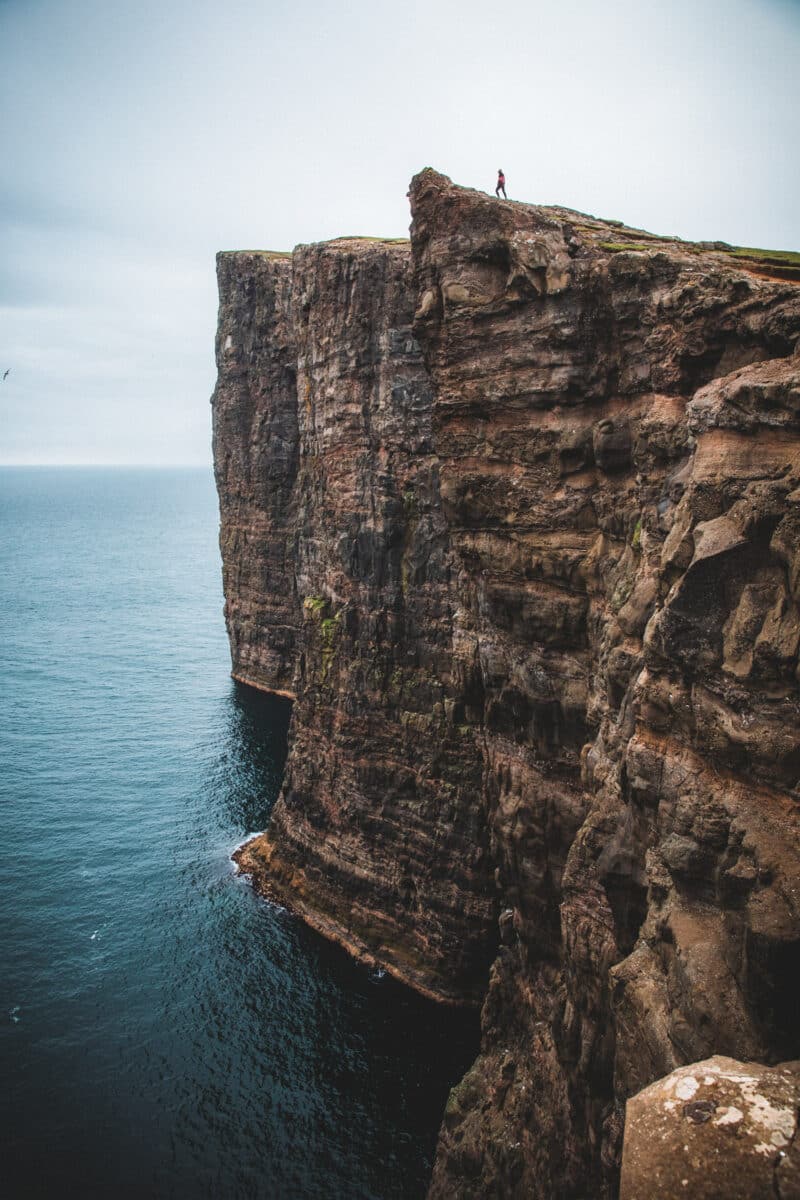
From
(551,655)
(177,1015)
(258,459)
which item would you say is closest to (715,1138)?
(551,655)

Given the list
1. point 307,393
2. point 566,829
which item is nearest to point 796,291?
point 566,829

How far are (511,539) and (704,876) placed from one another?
1793 centimetres

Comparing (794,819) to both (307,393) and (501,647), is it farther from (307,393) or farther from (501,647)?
(307,393)

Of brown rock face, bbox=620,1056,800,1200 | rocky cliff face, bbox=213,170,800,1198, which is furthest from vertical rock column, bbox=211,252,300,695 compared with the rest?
brown rock face, bbox=620,1056,800,1200

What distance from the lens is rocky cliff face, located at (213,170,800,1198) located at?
1869 centimetres

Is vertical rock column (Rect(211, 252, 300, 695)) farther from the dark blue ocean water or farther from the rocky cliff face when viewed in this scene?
the rocky cliff face

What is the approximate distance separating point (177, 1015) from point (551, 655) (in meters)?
33.5

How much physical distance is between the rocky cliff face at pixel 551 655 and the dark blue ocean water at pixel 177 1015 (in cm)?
471

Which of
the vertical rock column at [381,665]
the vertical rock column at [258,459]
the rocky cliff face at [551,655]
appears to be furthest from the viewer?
the vertical rock column at [258,459]

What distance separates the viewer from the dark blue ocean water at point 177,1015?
39750 millimetres

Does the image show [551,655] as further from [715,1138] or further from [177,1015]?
[177,1015]

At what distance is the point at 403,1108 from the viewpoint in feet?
141

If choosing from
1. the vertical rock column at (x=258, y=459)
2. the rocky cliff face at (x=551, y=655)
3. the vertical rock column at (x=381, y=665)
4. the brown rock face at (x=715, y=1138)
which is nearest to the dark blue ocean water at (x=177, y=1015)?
the vertical rock column at (x=381, y=665)

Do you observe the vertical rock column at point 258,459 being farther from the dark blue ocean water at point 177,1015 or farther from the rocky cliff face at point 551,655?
the rocky cliff face at point 551,655
